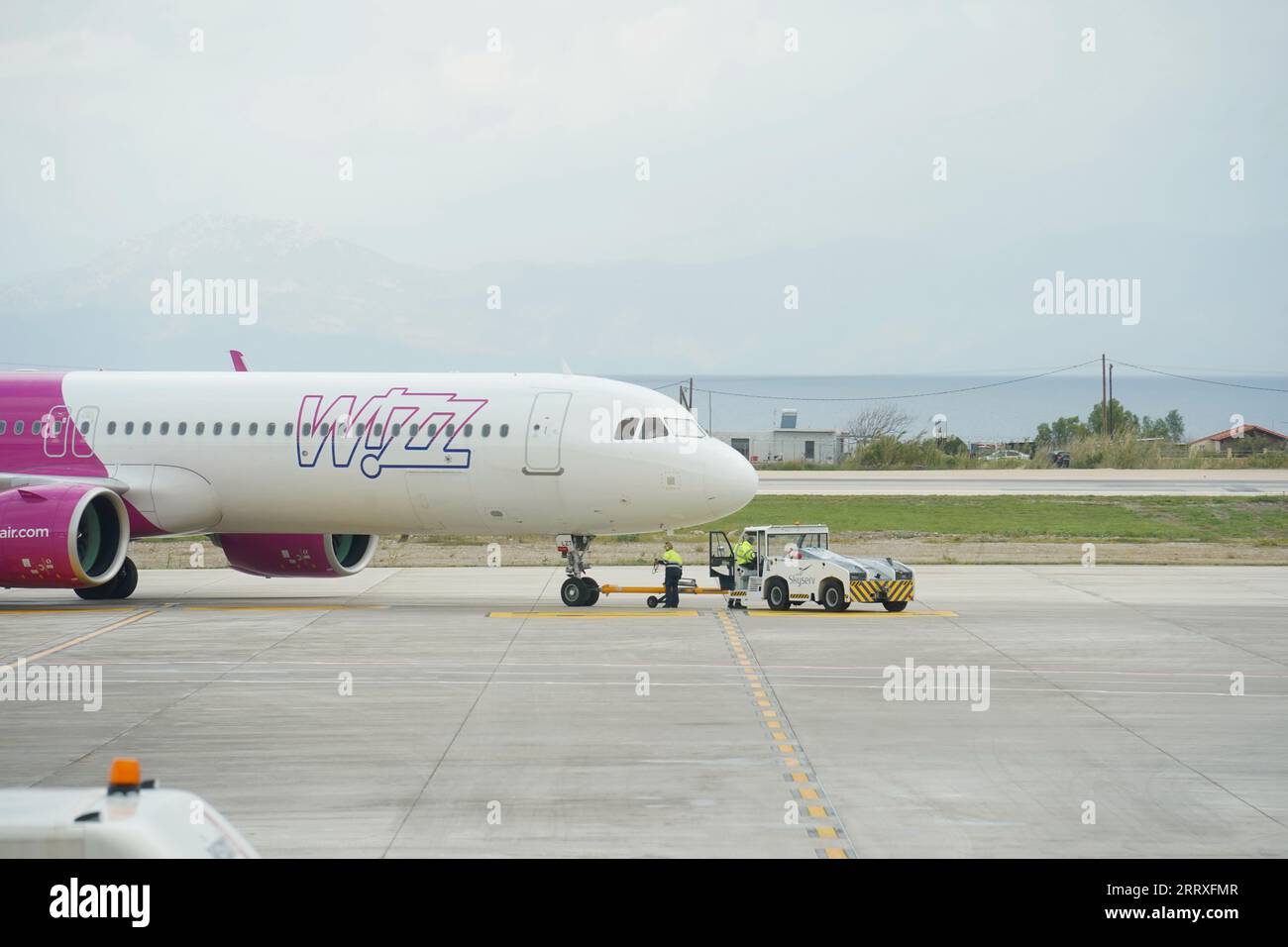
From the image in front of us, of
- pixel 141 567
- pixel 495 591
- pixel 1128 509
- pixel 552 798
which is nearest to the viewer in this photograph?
pixel 552 798

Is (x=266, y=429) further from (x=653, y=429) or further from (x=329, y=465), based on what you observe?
(x=653, y=429)

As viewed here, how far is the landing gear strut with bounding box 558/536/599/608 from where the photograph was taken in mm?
29891

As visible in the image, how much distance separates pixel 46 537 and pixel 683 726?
1624cm

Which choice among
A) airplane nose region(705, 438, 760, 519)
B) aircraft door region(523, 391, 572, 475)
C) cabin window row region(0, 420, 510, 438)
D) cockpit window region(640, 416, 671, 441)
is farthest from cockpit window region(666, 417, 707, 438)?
cabin window row region(0, 420, 510, 438)

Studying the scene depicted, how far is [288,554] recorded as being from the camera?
106 feet

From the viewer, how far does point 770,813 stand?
12.9 metres

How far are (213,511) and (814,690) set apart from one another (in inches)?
633

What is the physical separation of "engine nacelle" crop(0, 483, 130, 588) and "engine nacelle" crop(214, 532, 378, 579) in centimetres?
354

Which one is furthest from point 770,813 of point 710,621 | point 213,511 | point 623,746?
point 213,511

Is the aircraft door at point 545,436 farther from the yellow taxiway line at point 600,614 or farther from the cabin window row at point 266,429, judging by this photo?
the yellow taxiway line at point 600,614

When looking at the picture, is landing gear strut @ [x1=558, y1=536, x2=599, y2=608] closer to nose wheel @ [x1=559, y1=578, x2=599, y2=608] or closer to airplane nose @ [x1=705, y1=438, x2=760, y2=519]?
nose wheel @ [x1=559, y1=578, x2=599, y2=608]

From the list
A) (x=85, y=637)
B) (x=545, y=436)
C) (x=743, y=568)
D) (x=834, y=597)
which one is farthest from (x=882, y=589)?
(x=85, y=637)

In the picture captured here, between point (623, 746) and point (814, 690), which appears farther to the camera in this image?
point (814, 690)

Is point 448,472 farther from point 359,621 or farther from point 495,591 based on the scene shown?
point 495,591
